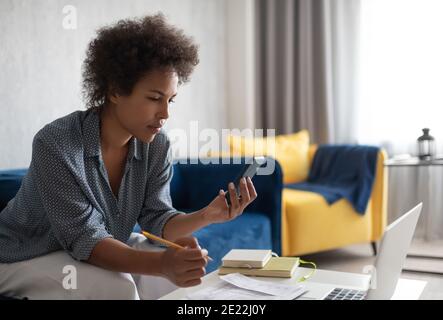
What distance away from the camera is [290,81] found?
3861 millimetres

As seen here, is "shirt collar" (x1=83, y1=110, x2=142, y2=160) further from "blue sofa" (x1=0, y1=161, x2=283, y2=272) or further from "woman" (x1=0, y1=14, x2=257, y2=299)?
"blue sofa" (x1=0, y1=161, x2=283, y2=272)

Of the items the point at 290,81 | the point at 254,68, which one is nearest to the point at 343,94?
the point at 290,81

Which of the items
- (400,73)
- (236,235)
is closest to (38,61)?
(236,235)

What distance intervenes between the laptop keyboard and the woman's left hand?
28 cm

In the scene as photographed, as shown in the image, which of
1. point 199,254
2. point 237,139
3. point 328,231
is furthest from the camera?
point 237,139

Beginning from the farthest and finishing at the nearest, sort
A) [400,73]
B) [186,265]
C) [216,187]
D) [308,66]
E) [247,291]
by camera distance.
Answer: [308,66] < [400,73] < [216,187] < [247,291] < [186,265]

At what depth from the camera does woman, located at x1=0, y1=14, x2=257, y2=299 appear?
3.74ft

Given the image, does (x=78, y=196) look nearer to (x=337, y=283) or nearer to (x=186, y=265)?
(x=186, y=265)

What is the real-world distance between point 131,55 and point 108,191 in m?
0.33

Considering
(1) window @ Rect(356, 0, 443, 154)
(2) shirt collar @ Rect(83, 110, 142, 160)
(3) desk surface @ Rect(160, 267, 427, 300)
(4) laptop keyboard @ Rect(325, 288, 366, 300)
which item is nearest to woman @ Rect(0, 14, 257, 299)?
(2) shirt collar @ Rect(83, 110, 142, 160)

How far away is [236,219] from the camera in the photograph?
2.38 metres

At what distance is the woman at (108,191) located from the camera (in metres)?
1.14
